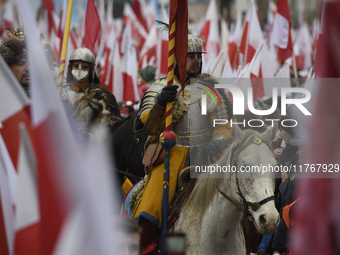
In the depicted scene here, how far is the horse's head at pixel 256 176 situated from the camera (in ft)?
12.1

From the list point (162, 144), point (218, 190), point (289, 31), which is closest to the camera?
point (218, 190)

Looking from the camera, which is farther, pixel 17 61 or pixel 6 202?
pixel 17 61

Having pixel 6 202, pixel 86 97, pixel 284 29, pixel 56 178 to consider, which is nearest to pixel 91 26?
pixel 86 97

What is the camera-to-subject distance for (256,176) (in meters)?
3.85

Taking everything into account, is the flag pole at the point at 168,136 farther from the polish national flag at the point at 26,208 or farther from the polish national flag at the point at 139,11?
the polish national flag at the point at 139,11

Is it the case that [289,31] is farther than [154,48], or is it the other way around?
[154,48]

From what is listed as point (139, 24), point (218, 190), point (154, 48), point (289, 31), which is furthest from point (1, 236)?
point (139, 24)

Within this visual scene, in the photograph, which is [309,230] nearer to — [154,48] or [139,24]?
[154,48]

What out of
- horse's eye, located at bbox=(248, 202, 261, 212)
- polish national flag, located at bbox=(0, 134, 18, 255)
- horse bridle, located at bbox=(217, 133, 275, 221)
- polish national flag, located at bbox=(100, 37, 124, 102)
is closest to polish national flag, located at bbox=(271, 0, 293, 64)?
polish national flag, located at bbox=(100, 37, 124, 102)

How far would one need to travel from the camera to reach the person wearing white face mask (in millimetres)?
7441

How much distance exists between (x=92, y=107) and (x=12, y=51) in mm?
3546

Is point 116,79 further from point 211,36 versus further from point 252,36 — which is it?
point 211,36

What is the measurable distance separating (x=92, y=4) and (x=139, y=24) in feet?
39.8

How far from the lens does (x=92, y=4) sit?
773 centimetres
